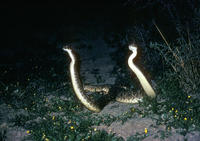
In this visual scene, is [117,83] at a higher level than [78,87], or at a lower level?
lower

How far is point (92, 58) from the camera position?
30.6ft

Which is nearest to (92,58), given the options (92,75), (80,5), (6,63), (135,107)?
(92,75)

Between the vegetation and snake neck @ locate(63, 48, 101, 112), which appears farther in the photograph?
snake neck @ locate(63, 48, 101, 112)

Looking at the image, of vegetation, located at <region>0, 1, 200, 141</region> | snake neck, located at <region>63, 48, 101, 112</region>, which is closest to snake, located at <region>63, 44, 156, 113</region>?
snake neck, located at <region>63, 48, 101, 112</region>

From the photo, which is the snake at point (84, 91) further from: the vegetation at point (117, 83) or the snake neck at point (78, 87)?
the vegetation at point (117, 83)

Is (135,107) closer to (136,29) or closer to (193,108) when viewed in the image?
(193,108)

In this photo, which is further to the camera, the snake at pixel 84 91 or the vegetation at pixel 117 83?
the snake at pixel 84 91

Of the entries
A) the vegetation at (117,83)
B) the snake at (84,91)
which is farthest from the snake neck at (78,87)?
the vegetation at (117,83)

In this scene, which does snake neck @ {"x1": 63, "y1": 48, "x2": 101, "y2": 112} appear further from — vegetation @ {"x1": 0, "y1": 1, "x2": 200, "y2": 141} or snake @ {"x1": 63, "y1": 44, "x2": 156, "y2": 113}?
vegetation @ {"x1": 0, "y1": 1, "x2": 200, "y2": 141}

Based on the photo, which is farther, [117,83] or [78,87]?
[117,83]

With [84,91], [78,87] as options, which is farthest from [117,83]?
[78,87]

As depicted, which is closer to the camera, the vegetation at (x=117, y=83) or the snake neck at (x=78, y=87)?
the vegetation at (x=117, y=83)

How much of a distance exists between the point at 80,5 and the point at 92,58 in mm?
13684

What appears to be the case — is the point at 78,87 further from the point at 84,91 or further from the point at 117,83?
the point at 117,83
